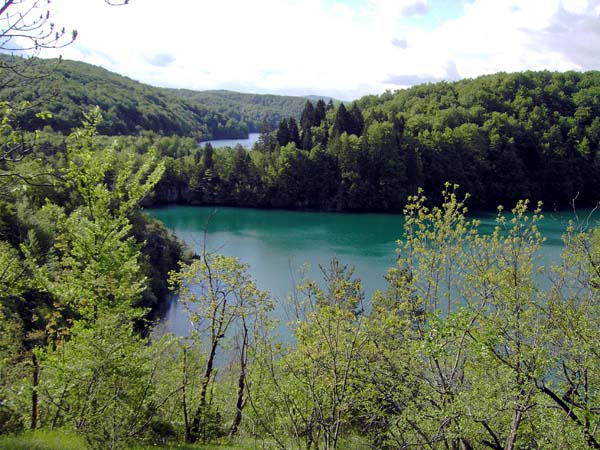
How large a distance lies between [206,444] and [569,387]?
227 inches

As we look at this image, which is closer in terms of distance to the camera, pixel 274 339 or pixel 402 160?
pixel 274 339

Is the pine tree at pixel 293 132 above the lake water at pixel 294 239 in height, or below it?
above

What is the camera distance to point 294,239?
133 ft

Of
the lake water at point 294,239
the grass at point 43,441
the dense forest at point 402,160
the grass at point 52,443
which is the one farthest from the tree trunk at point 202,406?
the dense forest at point 402,160

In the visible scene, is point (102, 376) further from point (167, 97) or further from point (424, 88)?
point (167, 97)

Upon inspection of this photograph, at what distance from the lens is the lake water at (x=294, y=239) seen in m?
29.1

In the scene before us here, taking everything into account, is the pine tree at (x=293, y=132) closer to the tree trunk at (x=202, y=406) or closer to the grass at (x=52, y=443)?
the tree trunk at (x=202, y=406)

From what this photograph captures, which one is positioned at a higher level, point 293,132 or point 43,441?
point 293,132

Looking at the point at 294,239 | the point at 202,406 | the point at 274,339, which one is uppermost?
the point at 274,339

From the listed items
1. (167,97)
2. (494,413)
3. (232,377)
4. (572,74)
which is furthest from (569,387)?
(167,97)

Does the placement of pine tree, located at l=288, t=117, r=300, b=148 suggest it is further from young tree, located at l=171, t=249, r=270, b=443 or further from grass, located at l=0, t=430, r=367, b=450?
grass, located at l=0, t=430, r=367, b=450

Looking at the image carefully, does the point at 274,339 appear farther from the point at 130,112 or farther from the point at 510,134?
the point at 130,112

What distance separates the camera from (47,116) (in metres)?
4.26

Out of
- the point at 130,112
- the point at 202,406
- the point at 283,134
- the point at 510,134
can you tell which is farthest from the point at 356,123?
the point at 202,406
